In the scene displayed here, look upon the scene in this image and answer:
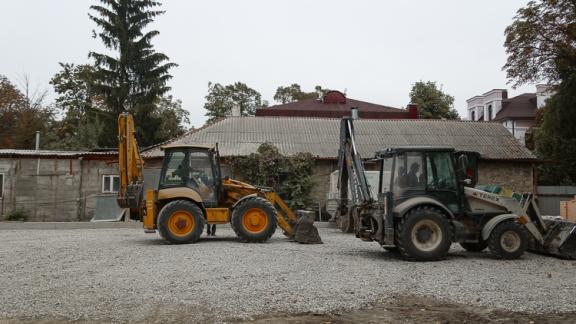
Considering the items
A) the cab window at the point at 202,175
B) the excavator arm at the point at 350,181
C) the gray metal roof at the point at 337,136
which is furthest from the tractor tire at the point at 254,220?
the gray metal roof at the point at 337,136

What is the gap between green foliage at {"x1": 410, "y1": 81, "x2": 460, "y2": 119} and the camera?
4778cm

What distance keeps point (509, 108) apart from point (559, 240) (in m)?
44.5

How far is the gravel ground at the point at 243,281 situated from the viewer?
6445mm

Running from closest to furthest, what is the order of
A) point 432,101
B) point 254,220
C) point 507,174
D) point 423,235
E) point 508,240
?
point 423,235, point 508,240, point 254,220, point 507,174, point 432,101

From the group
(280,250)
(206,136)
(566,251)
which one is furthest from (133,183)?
(206,136)

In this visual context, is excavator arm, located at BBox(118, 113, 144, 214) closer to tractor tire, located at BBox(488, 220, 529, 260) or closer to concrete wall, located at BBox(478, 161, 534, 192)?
tractor tire, located at BBox(488, 220, 529, 260)

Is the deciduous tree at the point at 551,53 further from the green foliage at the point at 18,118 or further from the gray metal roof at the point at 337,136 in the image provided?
the green foliage at the point at 18,118

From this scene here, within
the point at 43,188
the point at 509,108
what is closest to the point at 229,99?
the point at 509,108

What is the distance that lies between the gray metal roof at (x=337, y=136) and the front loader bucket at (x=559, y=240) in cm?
1347

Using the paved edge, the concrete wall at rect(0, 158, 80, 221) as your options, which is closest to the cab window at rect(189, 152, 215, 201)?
the paved edge

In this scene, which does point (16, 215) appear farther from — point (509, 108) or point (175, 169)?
point (509, 108)

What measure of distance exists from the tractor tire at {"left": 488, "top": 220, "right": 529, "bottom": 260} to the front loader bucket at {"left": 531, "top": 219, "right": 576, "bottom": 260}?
2.65ft

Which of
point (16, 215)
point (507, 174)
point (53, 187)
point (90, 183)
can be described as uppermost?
point (507, 174)

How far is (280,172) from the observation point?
77.0ft
